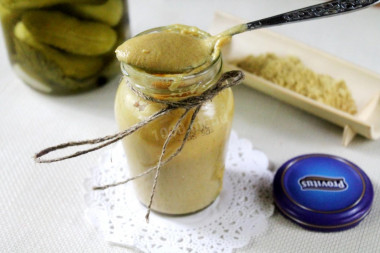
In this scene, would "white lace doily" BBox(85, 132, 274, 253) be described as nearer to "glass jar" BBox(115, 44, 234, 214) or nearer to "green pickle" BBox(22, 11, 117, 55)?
"glass jar" BBox(115, 44, 234, 214)

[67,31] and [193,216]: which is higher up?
[67,31]

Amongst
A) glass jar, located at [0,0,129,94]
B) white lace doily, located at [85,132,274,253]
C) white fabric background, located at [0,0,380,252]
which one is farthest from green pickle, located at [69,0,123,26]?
white lace doily, located at [85,132,274,253]

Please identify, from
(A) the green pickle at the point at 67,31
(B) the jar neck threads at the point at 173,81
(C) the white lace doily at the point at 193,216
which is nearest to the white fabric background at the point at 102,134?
(C) the white lace doily at the point at 193,216

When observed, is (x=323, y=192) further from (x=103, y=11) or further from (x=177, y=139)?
(x=103, y=11)

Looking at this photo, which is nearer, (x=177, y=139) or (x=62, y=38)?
(x=177, y=139)

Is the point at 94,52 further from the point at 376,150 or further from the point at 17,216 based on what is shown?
the point at 376,150

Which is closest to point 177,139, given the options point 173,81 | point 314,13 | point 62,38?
point 173,81
